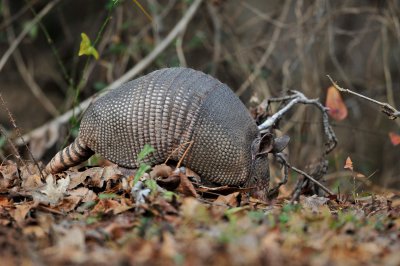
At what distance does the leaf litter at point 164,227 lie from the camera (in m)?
2.78

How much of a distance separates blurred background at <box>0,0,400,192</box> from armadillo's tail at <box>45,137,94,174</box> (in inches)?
107

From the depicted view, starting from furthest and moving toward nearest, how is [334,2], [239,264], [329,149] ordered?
[334,2]
[329,149]
[239,264]

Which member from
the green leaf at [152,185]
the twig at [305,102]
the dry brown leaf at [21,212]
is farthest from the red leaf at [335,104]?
the dry brown leaf at [21,212]

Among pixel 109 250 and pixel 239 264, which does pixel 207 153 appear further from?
pixel 239 264

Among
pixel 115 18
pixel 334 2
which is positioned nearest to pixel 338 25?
pixel 334 2

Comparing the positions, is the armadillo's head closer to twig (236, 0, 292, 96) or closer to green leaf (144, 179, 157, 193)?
green leaf (144, 179, 157, 193)

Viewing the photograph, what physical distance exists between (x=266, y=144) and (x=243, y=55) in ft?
14.1

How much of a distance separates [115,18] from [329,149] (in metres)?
5.09

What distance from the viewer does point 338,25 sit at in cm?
1079

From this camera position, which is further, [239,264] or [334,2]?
[334,2]

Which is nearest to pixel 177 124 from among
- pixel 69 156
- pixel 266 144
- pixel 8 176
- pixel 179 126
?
pixel 179 126

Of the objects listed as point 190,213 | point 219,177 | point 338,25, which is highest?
point 338,25

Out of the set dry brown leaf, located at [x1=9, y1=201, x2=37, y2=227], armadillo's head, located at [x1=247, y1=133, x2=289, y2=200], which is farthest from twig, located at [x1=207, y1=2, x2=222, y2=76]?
dry brown leaf, located at [x1=9, y1=201, x2=37, y2=227]

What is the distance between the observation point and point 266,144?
5.49 meters
